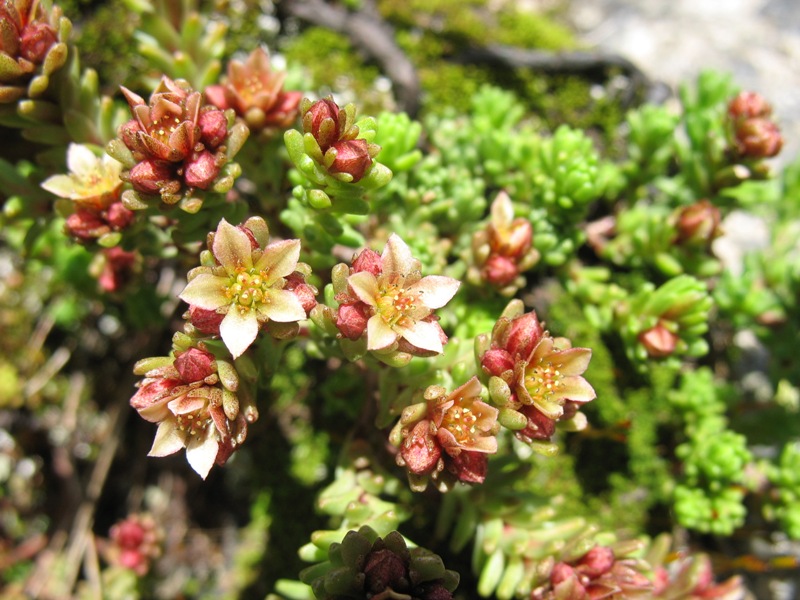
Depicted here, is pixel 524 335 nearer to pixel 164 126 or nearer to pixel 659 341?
pixel 659 341

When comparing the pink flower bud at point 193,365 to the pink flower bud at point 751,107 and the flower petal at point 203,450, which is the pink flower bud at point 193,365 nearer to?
the flower petal at point 203,450

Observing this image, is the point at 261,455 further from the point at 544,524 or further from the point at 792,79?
the point at 792,79

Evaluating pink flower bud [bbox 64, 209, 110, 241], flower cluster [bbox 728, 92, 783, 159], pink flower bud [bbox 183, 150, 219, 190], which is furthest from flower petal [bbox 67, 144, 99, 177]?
flower cluster [bbox 728, 92, 783, 159]

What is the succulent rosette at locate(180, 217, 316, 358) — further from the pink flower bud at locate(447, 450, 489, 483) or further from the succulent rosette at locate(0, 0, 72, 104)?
the succulent rosette at locate(0, 0, 72, 104)

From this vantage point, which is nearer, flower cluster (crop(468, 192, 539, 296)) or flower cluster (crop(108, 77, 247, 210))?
flower cluster (crop(108, 77, 247, 210))

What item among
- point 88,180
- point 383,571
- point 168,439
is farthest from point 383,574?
point 88,180

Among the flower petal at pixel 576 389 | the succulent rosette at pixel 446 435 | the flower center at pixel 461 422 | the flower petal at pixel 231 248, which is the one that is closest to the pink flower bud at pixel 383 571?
the succulent rosette at pixel 446 435

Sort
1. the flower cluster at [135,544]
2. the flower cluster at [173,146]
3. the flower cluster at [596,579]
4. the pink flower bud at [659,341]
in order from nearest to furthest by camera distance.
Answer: the flower cluster at [173,146] < the flower cluster at [596,579] < the pink flower bud at [659,341] < the flower cluster at [135,544]
